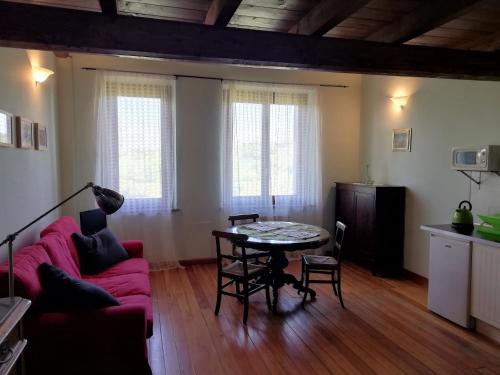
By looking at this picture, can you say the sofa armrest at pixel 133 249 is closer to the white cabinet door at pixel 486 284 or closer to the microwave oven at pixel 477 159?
the white cabinet door at pixel 486 284

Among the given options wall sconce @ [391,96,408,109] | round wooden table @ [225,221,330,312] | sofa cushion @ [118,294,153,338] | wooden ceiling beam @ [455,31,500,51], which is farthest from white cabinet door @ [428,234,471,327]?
sofa cushion @ [118,294,153,338]

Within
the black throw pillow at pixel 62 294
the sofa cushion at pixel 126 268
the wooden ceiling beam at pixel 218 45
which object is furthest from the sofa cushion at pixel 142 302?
the wooden ceiling beam at pixel 218 45

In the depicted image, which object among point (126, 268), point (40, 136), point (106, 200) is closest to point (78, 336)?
point (106, 200)

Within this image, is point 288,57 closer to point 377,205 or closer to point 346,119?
point 377,205

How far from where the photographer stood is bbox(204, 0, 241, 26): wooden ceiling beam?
2082 millimetres

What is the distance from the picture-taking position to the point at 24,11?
2061 millimetres

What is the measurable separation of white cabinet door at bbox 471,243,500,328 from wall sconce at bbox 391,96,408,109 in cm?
227

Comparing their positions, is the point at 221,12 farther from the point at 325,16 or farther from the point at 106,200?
the point at 106,200

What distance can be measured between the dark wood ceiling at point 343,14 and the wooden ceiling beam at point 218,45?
14 centimetres

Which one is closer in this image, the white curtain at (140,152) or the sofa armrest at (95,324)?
the sofa armrest at (95,324)

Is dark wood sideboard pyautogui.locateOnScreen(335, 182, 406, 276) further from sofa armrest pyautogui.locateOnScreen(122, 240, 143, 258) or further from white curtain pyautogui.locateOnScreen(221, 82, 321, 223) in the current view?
sofa armrest pyautogui.locateOnScreen(122, 240, 143, 258)

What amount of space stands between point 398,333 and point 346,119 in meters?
3.39

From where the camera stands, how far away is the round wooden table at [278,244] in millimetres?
3225

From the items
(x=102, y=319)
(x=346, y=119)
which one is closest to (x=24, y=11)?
(x=102, y=319)
